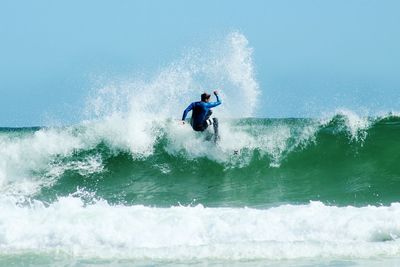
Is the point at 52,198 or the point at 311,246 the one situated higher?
the point at 52,198

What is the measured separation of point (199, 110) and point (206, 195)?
5.91 ft

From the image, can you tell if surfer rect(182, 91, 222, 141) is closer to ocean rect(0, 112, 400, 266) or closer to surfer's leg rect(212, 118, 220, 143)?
surfer's leg rect(212, 118, 220, 143)

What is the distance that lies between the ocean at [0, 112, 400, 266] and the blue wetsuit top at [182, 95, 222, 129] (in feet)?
3.30

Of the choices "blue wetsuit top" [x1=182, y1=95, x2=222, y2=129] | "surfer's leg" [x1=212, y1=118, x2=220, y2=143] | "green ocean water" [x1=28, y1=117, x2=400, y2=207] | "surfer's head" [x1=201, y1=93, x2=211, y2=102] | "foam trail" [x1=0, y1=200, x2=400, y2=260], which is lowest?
"foam trail" [x1=0, y1=200, x2=400, y2=260]

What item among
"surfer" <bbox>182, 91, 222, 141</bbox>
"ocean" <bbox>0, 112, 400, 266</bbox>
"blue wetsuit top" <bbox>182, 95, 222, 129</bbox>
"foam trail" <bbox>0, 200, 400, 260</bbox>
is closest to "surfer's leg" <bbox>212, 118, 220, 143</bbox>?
"surfer" <bbox>182, 91, 222, 141</bbox>

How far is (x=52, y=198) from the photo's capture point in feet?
45.0

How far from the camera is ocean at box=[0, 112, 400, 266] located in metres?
8.16

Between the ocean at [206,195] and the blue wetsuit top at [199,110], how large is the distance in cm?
101

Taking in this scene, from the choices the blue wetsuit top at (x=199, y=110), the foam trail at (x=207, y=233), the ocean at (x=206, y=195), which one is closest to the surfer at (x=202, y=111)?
the blue wetsuit top at (x=199, y=110)

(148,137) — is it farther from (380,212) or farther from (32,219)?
(380,212)

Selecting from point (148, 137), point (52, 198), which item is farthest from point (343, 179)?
point (52, 198)

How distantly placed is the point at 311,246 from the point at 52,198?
7.06 meters

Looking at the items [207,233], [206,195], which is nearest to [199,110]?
[206,195]

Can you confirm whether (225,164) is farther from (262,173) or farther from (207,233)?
(207,233)
